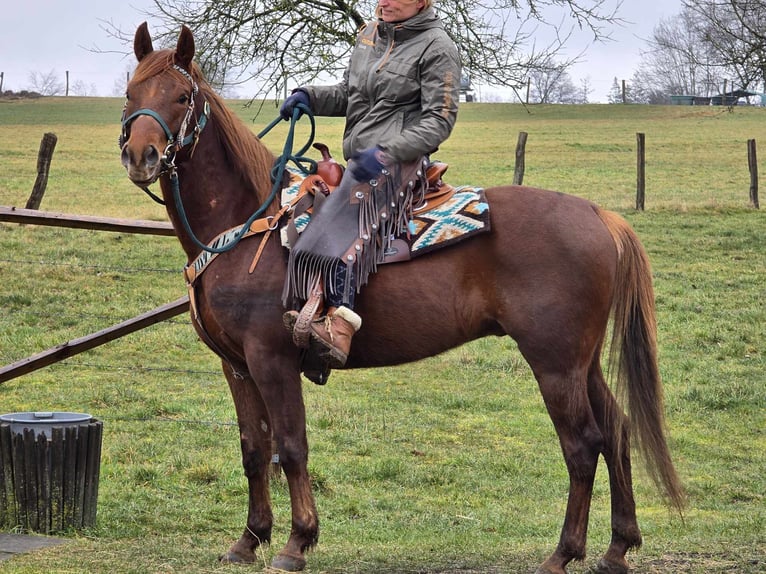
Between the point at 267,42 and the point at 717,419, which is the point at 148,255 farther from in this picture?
the point at 717,419

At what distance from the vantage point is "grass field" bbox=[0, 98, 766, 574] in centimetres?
575

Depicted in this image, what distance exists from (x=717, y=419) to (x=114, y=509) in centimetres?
560

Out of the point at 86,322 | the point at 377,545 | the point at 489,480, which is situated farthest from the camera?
the point at 86,322

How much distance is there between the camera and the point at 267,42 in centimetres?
1321

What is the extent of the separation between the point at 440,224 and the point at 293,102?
1.08m

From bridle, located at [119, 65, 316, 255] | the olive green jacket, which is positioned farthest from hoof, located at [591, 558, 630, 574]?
bridle, located at [119, 65, 316, 255]

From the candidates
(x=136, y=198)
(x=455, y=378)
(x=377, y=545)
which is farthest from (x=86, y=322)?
(x=136, y=198)

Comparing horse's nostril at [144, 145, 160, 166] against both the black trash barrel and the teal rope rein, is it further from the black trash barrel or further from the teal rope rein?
the black trash barrel

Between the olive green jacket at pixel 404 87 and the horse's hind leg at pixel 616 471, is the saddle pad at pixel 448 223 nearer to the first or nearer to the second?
the olive green jacket at pixel 404 87

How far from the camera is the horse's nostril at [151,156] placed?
4.75 m

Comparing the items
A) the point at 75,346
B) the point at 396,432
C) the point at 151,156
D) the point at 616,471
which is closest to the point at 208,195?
the point at 151,156

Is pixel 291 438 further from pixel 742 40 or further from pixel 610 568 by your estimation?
pixel 742 40

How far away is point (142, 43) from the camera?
201 inches

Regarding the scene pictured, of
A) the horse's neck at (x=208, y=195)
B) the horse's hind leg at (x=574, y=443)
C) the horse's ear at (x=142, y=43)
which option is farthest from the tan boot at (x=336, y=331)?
the horse's ear at (x=142, y=43)
